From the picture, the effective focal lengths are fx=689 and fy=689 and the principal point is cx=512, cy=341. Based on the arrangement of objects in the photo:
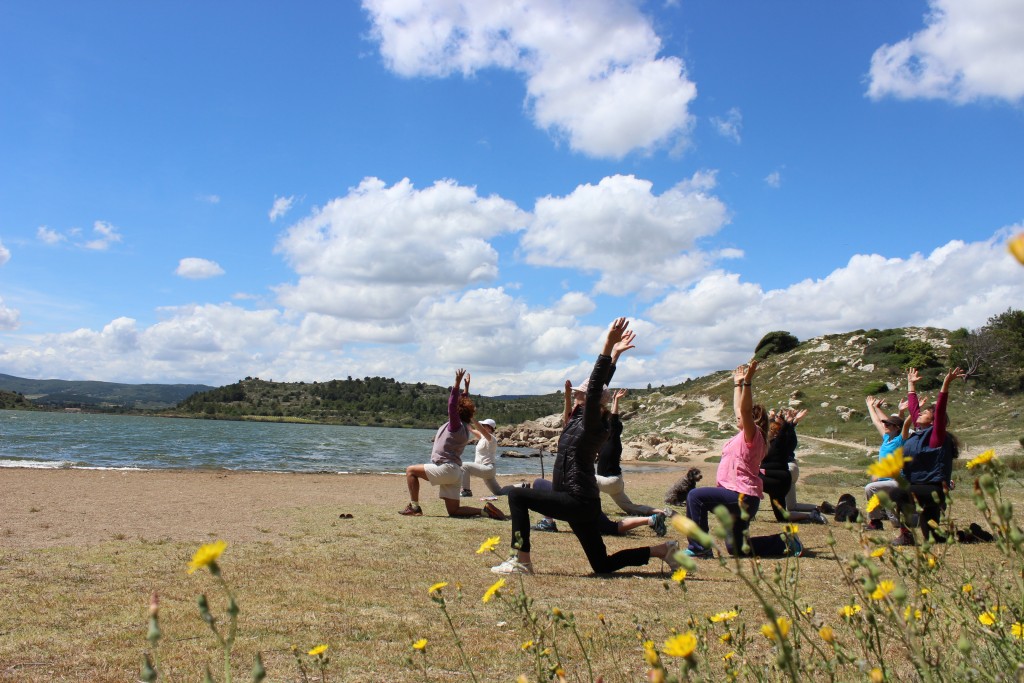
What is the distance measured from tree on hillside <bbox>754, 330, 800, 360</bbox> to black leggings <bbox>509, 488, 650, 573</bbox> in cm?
7191

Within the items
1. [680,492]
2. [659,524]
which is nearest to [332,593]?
[659,524]

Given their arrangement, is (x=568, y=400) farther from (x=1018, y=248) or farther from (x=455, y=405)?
(x=1018, y=248)

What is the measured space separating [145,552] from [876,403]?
26.5 ft

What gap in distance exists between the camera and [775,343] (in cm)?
7556

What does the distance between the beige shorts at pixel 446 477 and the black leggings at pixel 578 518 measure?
3950mm

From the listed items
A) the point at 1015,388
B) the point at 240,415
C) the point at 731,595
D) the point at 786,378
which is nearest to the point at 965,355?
the point at 1015,388

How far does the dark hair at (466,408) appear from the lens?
989cm

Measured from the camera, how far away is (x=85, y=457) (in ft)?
90.6

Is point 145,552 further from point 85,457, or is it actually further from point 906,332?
point 906,332

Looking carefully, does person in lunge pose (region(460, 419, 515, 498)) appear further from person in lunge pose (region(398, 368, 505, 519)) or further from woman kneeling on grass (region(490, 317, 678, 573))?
woman kneeling on grass (region(490, 317, 678, 573))

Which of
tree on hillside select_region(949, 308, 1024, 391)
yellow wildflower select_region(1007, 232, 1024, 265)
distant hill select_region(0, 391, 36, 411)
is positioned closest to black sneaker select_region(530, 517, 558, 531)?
yellow wildflower select_region(1007, 232, 1024, 265)

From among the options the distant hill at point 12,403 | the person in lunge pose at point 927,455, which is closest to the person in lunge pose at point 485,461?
the person in lunge pose at point 927,455

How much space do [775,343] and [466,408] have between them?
2830 inches

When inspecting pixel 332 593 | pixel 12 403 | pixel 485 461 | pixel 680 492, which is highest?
pixel 12 403
